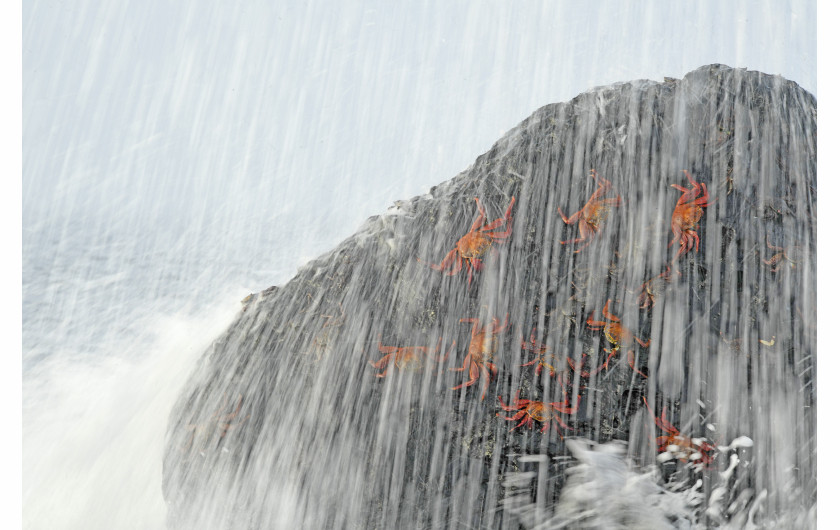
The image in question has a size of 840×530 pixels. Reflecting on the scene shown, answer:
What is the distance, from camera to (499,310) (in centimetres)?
281

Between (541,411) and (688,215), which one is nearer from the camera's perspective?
(541,411)

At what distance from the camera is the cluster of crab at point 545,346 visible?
8.56 feet

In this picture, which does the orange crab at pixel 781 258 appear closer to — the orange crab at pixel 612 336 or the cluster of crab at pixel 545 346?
the cluster of crab at pixel 545 346

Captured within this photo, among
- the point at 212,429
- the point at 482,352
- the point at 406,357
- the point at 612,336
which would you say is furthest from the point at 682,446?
the point at 212,429

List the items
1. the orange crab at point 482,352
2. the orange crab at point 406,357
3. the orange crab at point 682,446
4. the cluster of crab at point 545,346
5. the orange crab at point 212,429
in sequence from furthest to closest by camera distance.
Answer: the orange crab at point 212,429 → the orange crab at point 406,357 → the orange crab at point 482,352 → the cluster of crab at point 545,346 → the orange crab at point 682,446

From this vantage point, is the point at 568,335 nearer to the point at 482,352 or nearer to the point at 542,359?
the point at 542,359

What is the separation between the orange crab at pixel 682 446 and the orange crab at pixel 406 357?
99 centimetres

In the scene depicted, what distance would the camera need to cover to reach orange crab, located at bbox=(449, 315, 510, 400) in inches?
108

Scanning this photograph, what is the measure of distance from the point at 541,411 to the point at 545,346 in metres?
0.29

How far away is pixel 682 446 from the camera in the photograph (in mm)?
2512

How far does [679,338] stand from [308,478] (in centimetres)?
194

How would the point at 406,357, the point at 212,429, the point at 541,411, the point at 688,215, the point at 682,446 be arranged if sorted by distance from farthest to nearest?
the point at 212,429 < the point at 406,357 < the point at 688,215 < the point at 541,411 < the point at 682,446

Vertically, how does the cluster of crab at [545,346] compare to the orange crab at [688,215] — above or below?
below

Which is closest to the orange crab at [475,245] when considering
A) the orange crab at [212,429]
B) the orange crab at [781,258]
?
the orange crab at [781,258]
